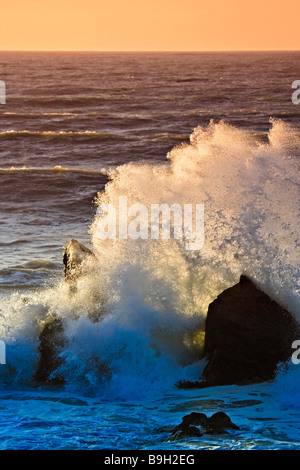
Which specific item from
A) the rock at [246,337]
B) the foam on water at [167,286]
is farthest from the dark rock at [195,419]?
the foam on water at [167,286]

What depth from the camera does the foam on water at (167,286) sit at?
8.09 meters

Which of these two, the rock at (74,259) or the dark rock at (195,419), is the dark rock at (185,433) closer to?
the dark rock at (195,419)

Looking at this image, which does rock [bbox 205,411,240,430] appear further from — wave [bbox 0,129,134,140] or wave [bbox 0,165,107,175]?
wave [bbox 0,129,134,140]

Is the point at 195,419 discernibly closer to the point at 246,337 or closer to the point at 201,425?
the point at 201,425

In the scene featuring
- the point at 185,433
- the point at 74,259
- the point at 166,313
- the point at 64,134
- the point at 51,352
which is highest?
the point at 64,134

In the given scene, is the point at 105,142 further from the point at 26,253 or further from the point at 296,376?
the point at 296,376

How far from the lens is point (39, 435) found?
21.8 feet

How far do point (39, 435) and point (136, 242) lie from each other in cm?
346
